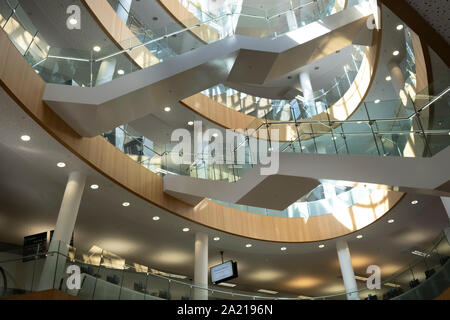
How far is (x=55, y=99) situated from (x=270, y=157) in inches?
197

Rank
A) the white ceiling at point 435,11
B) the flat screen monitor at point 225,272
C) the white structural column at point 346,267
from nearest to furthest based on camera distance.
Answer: the white ceiling at point 435,11
the flat screen monitor at point 225,272
the white structural column at point 346,267

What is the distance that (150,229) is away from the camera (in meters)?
14.0

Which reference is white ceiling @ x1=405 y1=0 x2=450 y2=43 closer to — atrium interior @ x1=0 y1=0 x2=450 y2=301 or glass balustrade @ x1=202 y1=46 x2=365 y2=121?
atrium interior @ x1=0 y1=0 x2=450 y2=301

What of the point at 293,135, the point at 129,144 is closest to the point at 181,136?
the point at 129,144

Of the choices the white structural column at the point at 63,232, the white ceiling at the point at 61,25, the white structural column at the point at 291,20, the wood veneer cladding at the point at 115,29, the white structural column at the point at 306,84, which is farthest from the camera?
the white structural column at the point at 306,84

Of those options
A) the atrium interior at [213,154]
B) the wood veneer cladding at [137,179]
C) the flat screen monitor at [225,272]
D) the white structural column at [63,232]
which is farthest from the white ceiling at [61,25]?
the flat screen monitor at [225,272]

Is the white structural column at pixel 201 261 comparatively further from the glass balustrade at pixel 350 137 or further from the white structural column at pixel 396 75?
the white structural column at pixel 396 75

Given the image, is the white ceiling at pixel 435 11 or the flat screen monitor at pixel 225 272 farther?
the flat screen monitor at pixel 225 272

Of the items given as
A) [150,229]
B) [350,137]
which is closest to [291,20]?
[350,137]

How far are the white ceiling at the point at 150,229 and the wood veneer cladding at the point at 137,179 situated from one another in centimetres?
23

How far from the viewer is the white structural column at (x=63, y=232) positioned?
27.6 ft

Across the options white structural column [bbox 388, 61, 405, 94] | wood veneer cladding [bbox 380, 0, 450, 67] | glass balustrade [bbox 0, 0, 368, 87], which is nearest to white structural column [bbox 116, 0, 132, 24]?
glass balustrade [bbox 0, 0, 368, 87]
